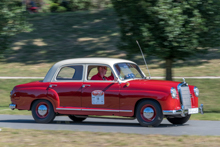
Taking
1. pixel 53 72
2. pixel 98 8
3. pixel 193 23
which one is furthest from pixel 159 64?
pixel 98 8

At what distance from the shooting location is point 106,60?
33.3 ft

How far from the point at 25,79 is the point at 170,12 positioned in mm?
10946

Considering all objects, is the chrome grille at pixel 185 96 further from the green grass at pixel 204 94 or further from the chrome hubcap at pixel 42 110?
the green grass at pixel 204 94

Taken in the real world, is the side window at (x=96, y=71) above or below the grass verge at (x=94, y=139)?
above

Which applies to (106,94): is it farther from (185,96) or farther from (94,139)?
(94,139)

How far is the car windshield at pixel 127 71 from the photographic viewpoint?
998cm

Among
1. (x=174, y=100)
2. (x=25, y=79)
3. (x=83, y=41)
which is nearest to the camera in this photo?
(x=174, y=100)

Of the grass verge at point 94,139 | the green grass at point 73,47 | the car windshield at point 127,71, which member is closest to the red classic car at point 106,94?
the car windshield at point 127,71

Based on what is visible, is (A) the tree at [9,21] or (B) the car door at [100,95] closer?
(B) the car door at [100,95]

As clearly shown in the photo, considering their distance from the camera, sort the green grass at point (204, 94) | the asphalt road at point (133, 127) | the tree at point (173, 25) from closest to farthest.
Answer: the asphalt road at point (133, 127) → the tree at point (173, 25) → the green grass at point (204, 94)

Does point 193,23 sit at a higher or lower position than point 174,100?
higher

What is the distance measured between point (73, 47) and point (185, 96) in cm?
2143

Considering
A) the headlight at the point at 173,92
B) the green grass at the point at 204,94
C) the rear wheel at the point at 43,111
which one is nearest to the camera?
the headlight at the point at 173,92

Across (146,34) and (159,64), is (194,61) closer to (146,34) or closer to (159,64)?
(159,64)
